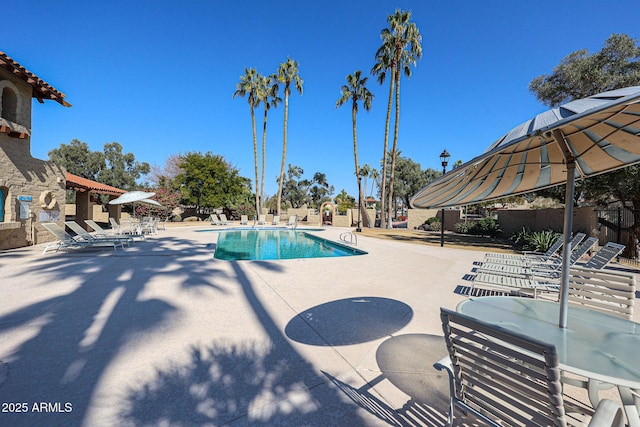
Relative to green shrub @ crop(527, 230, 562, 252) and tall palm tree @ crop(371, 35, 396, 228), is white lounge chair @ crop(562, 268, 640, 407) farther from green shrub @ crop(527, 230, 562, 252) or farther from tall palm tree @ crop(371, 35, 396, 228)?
tall palm tree @ crop(371, 35, 396, 228)

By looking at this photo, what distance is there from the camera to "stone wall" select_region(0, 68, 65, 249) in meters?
9.09

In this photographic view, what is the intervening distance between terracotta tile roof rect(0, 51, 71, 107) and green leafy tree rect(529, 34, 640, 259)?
19.7 meters

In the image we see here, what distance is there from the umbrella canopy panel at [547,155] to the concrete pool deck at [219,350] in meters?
1.80

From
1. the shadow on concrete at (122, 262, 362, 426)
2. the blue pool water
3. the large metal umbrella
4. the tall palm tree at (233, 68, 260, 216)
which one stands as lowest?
the blue pool water

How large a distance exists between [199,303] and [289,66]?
2762 cm

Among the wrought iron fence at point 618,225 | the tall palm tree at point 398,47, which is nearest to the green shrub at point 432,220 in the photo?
the tall palm tree at point 398,47

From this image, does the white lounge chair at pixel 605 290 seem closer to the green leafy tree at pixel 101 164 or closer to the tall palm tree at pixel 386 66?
the tall palm tree at pixel 386 66

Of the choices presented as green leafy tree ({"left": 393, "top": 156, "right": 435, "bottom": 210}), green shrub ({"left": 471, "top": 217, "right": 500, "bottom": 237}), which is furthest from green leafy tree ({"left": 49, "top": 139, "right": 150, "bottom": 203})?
green shrub ({"left": 471, "top": 217, "right": 500, "bottom": 237})

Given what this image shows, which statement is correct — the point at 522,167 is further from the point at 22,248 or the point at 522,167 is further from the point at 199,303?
the point at 22,248

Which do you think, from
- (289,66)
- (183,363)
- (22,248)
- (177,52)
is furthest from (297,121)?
(183,363)

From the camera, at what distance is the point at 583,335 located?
206 cm

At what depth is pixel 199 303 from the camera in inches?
171

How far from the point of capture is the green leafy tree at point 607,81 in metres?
9.14

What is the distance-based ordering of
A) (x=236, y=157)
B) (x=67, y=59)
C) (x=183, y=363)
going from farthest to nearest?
(x=236, y=157) < (x=67, y=59) < (x=183, y=363)
